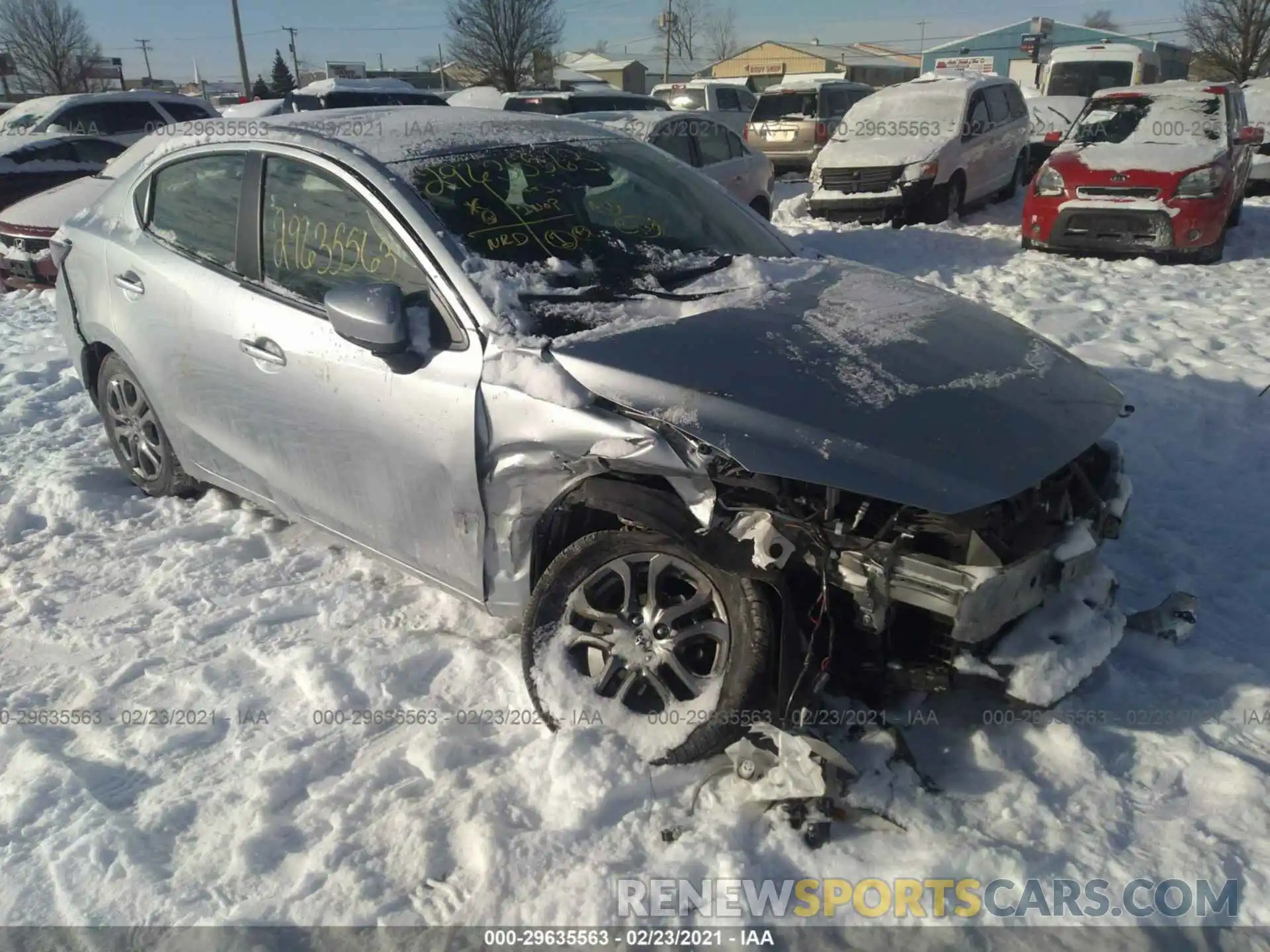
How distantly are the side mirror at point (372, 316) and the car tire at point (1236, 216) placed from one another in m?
9.94

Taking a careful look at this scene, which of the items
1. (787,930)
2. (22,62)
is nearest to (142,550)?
(787,930)

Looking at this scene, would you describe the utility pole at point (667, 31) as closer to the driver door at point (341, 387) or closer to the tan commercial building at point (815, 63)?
the tan commercial building at point (815, 63)

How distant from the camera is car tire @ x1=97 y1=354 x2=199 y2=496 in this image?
434 cm

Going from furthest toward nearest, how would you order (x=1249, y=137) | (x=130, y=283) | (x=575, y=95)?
(x=575, y=95)
(x=1249, y=137)
(x=130, y=283)

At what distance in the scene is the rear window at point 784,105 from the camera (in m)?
17.7

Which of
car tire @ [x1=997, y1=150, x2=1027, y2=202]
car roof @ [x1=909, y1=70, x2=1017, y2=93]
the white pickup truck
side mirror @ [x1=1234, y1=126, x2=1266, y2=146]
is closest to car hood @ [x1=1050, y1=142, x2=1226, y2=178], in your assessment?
side mirror @ [x1=1234, y1=126, x2=1266, y2=146]

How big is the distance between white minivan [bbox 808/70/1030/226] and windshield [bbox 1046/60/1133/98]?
605 centimetres

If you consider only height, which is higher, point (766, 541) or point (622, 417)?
point (622, 417)

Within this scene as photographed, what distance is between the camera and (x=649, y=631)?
267 centimetres

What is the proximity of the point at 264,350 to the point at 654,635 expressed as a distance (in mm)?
1805

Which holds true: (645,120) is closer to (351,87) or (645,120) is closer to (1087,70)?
(351,87)

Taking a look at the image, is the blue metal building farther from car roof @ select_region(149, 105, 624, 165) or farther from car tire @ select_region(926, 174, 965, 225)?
car roof @ select_region(149, 105, 624, 165)

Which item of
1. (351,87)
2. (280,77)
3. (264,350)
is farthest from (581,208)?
(280,77)

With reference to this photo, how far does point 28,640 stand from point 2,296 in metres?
7.23
